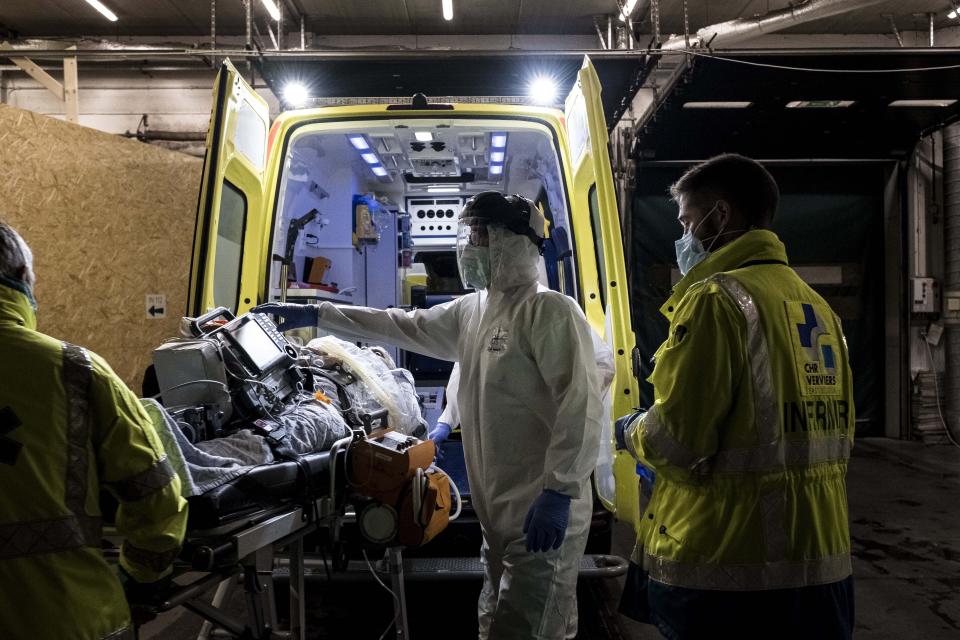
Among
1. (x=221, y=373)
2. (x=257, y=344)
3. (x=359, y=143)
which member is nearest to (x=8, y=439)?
(x=221, y=373)

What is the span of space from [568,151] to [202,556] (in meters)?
2.64

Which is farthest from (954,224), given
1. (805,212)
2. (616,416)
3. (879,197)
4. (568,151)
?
(616,416)

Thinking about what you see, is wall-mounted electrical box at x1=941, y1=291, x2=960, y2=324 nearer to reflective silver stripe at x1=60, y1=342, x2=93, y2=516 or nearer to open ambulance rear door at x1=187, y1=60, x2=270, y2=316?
open ambulance rear door at x1=187, y1=60, x2=270, y2=316

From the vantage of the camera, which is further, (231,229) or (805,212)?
(805,212)

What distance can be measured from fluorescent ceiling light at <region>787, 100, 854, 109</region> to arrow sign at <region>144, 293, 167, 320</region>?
22.2ft

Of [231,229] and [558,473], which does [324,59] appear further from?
[558,473]

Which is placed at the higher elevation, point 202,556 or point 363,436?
point 363,436

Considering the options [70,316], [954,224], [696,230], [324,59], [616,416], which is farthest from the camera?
[954,224]

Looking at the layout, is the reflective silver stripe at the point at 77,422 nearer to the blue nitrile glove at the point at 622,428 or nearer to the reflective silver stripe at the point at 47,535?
the reflective silver stripe at the point at 47,535

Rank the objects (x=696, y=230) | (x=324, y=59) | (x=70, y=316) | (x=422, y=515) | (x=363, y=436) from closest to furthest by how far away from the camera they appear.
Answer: (x=696, y=230)
(x=422, y=515)
(x=363, y=436)
(x=324, y=59)
(x=70, y=316)

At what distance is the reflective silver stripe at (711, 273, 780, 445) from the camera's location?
1.36 meters

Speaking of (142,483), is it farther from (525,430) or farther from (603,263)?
(603,263)

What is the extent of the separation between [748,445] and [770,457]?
6 centimetres

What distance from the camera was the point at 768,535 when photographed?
1345 millimetres
